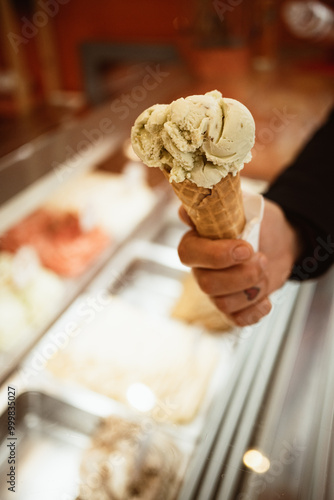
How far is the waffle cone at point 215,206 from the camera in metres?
1.07

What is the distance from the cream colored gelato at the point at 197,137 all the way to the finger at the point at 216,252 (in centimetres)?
29

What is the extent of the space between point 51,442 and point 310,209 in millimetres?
1401

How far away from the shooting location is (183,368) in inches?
72.9

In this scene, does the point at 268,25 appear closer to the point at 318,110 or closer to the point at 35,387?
the point at 318,110

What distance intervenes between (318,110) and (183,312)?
8.04ft

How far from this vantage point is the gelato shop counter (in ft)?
4.35

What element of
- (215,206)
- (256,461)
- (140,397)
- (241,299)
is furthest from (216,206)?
(140,397)

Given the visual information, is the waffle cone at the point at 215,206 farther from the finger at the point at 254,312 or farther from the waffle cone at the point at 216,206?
the finger at the point at 254,312

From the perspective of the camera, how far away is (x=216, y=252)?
1.25m

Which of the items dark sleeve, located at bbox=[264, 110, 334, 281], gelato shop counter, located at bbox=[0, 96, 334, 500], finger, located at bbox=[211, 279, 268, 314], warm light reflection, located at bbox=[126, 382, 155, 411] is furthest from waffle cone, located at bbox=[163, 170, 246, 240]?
warm light reflection, located at bbox=[126, 382, 155, 411]

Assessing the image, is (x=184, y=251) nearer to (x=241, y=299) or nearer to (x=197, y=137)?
(x=241, y=299)

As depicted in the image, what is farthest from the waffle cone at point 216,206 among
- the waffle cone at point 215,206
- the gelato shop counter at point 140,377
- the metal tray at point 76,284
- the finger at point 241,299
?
the metal tray at point 76,284

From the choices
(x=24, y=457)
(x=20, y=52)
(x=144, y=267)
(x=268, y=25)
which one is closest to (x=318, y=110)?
(x=268, y=25)

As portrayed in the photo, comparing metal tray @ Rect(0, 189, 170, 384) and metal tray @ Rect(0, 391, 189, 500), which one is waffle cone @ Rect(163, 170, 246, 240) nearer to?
metal tray @ Rect(0, 391, 189, 500)
